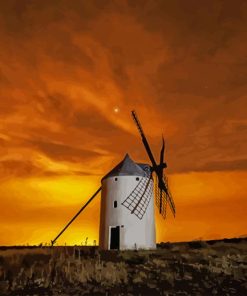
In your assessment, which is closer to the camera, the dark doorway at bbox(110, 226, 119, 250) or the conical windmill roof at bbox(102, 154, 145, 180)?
the dark doorway at bbox(110, 226, 119, 250)

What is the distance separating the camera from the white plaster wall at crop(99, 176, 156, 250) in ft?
85.6

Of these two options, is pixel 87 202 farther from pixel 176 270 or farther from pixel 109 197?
pixel 176 270

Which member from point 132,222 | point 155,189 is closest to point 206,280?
point 132,222

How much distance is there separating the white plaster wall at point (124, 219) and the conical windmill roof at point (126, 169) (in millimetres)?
325

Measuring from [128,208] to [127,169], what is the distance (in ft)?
10.1

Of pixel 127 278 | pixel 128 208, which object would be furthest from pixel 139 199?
pixel 127 278

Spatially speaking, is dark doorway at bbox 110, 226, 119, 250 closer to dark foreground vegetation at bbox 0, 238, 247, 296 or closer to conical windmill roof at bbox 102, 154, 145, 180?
conical windmill roof at bbox 102, 154, 145, 180

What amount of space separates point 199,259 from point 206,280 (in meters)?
4.49

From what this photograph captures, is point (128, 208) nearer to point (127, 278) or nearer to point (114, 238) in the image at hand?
point (114, 238)

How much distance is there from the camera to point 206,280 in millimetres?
13977

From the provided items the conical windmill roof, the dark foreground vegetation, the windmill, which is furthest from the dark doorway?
the dark foreground vegetation

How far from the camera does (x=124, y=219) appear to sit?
2636cm

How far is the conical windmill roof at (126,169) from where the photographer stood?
27672 millimetres

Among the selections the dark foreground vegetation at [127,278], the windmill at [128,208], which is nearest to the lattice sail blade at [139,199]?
the windmill at [128,208]
